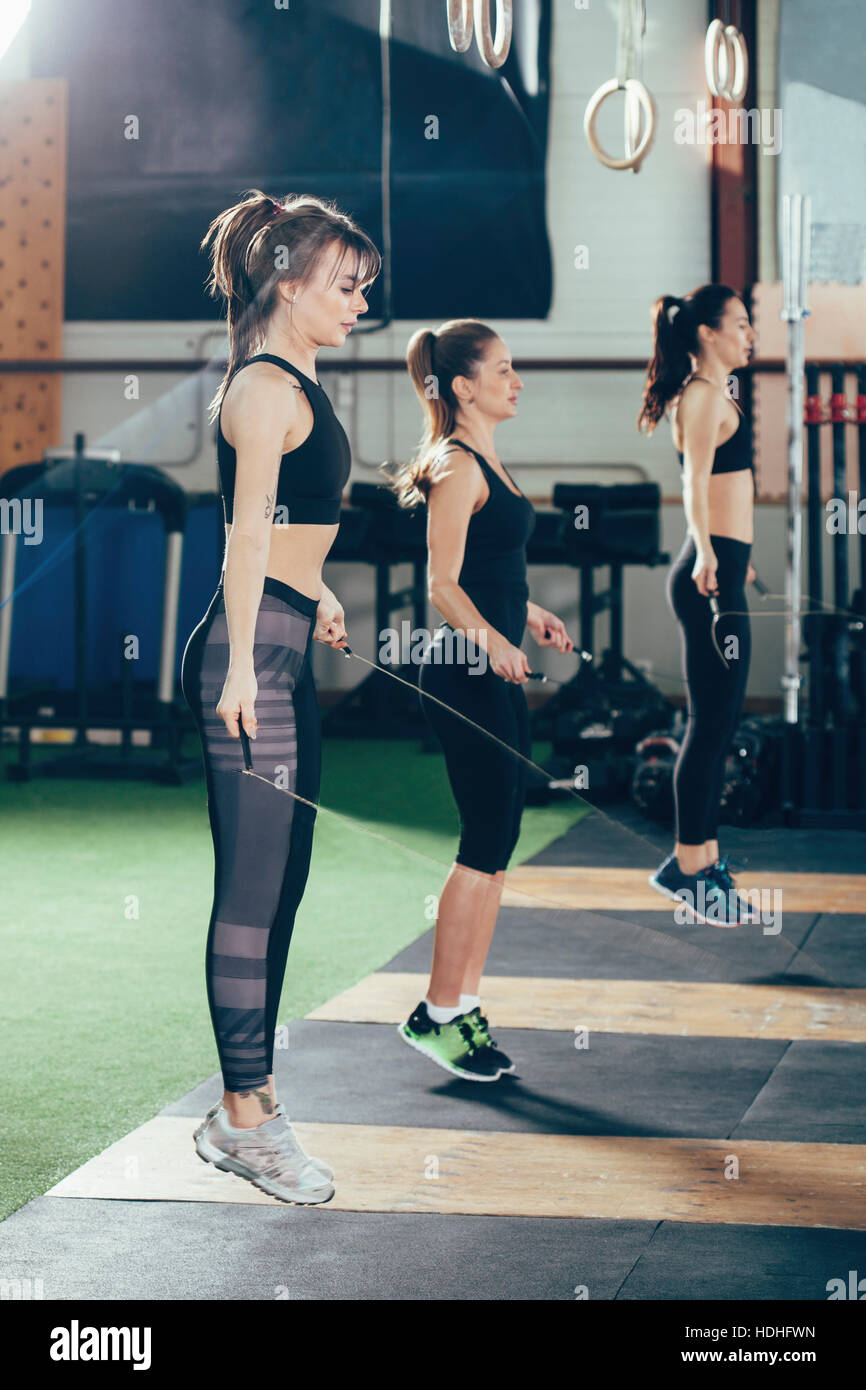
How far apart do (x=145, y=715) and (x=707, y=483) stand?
3873 millimetres

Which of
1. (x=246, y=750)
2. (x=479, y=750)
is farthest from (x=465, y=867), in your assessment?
(x=246, y=750)

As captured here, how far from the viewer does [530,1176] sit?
7.43ft

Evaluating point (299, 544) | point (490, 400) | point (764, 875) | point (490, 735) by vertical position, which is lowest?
point (764, 875)

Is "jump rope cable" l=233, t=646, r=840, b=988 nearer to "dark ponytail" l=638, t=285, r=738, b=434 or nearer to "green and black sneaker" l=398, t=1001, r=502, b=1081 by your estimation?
"green and black sneaker" l=398, t=1001, r=502, b=1081

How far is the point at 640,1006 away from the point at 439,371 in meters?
1.31

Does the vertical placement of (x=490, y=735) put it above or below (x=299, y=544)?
below

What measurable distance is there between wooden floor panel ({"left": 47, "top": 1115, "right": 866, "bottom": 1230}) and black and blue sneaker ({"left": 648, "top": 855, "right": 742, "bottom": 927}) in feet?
4.52

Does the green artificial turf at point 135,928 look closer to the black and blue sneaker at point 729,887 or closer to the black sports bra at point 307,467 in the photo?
the black sports bra at point 307,467

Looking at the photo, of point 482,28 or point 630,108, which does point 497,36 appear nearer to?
point 482,28

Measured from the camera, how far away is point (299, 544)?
203cm

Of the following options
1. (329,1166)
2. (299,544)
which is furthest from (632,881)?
(299,544)

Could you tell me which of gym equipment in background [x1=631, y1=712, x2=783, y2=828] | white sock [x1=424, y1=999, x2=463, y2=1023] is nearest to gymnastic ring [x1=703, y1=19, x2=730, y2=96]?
gym equipment in background [x1=631, y1=712, x2=783, y2=828]

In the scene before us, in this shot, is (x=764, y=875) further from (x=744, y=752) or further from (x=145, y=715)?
(x=145, y=715)

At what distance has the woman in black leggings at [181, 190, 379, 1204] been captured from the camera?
1944 mm
